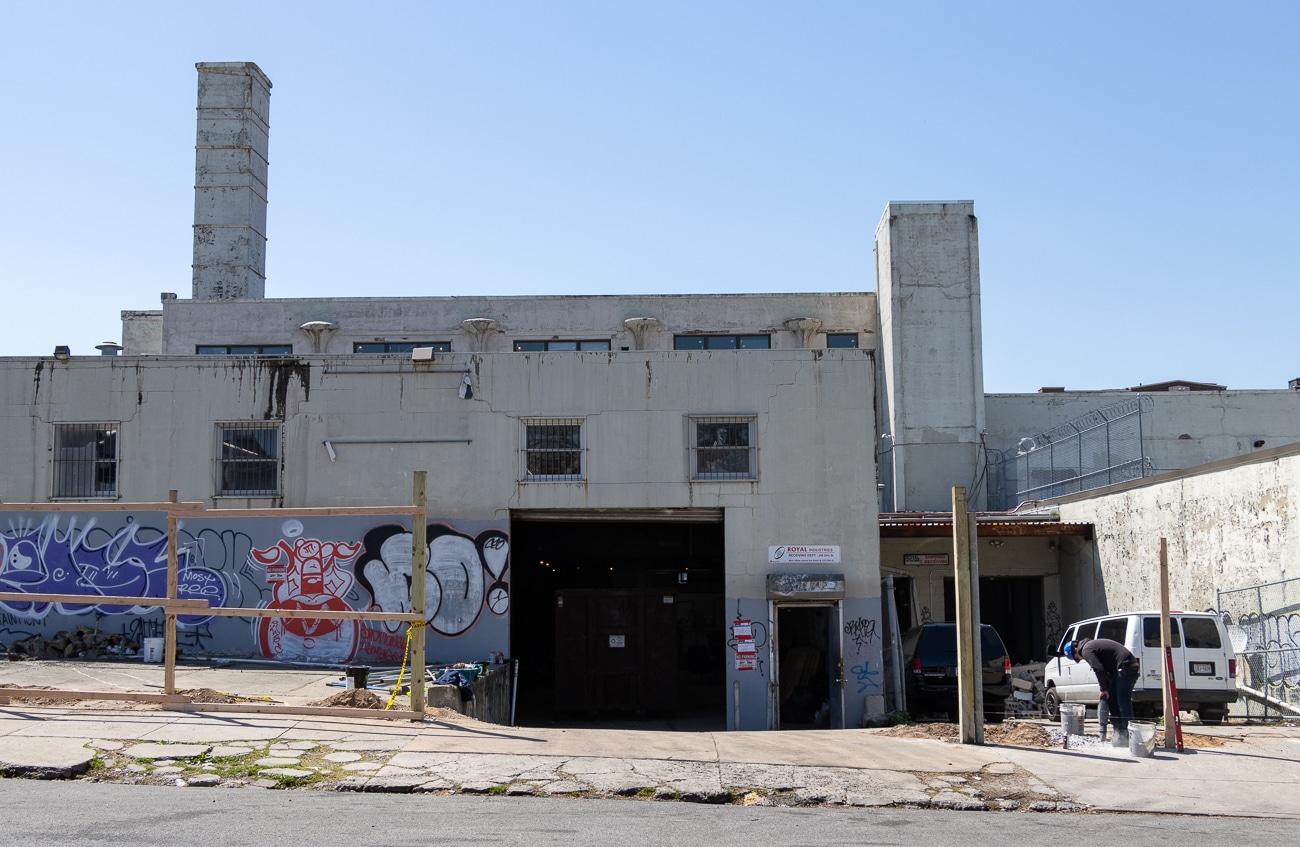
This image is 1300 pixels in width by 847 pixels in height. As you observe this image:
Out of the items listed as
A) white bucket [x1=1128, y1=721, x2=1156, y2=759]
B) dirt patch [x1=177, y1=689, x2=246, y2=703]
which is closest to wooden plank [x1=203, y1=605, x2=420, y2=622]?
dirt patch [x1=177, y1=689, x2=246, y2=703]

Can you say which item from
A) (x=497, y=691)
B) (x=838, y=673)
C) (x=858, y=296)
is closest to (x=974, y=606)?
(x=838, y=673)

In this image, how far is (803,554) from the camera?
64.6ft

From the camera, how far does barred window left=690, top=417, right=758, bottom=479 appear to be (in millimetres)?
20000

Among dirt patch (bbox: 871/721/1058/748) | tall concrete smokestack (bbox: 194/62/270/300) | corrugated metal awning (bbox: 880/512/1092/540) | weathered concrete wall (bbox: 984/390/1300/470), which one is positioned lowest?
dirt patch (bbox: 871/721/1058/748)

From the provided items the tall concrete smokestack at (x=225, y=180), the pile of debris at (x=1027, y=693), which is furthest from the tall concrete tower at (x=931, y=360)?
the tall concrete smokestack at (x=225, y=180)

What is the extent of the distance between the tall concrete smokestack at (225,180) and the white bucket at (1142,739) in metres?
28.7

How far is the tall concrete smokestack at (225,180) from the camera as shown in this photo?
109 ft

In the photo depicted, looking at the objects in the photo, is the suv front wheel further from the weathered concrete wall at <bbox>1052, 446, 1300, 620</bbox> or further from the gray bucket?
the gray bucket

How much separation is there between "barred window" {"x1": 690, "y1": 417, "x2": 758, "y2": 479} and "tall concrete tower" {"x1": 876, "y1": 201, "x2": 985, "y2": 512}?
11178 mm

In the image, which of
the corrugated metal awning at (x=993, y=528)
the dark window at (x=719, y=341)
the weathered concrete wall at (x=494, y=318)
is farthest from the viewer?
the weathered concrete wall at (x=494, y=318)

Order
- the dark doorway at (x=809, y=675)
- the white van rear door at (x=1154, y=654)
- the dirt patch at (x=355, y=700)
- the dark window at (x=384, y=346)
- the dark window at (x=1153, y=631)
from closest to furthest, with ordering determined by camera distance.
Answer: the dirt patch at (x=355, y=700)
the white van rear door at (x=1154, y=654)
the dark window at (x=1153, y=631)
the dark doorway at (x=809, y=675)
the dark window at (x=384, y=346)

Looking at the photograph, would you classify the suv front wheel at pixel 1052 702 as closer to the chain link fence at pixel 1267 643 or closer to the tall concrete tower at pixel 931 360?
the chain link fence at pixel 1267 643

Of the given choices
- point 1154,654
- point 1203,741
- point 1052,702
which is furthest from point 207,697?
point 1154,654

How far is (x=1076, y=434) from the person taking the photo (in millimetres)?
25719
